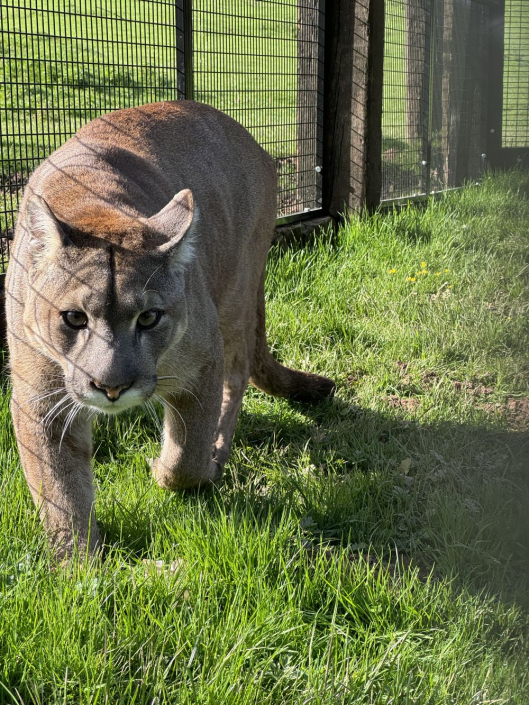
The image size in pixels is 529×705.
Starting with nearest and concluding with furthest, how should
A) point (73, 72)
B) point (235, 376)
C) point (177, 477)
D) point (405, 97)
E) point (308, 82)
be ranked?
point (177, 477) < point (235, 376) < point (73, 72) < point (308, 82) < point (405, 97)

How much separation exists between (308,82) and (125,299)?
181 inches

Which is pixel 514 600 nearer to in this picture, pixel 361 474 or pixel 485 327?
pixel 361 474

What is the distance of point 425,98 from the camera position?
8.37 meters

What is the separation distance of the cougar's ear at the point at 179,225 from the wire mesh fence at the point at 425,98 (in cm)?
520

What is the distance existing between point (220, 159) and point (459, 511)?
79.0 inches

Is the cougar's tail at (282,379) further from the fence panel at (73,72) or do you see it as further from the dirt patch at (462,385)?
the fence panel at (73,72)

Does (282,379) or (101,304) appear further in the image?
(282,379)

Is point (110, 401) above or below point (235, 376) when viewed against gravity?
above

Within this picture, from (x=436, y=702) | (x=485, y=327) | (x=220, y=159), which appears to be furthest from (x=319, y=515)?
(x=485, y=327)

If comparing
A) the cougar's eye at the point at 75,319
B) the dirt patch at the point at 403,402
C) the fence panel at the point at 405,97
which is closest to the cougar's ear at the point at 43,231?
the cougar's eye at the point at 75,319

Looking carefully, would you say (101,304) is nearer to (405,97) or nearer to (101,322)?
(101,322)

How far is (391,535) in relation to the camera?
10.1 feet

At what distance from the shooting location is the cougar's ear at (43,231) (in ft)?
8.52

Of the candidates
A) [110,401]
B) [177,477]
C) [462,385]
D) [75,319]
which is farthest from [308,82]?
[110,401]
